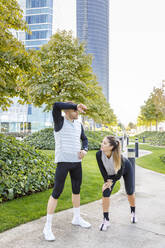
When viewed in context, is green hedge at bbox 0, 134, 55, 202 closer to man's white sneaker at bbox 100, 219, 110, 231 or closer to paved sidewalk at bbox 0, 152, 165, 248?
paved sidewalk at bbox 0, 152, 165, 248

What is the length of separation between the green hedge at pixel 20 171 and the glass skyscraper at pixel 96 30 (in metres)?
146

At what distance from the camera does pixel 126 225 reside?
12.0 feet

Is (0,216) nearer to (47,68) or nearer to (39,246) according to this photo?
(39,246)

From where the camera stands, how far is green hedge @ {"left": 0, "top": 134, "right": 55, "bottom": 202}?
474cm

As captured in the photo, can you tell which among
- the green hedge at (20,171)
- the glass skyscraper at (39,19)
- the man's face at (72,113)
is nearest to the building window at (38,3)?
the glass skyscraper at (39,19)

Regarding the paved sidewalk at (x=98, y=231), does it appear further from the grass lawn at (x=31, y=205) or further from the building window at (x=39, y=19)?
the building window at (x=39, y=19)

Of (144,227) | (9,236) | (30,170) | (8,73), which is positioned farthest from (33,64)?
(144,227)

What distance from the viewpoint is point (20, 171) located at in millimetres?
5172

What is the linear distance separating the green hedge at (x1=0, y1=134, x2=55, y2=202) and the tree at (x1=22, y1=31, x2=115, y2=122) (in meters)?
9.24

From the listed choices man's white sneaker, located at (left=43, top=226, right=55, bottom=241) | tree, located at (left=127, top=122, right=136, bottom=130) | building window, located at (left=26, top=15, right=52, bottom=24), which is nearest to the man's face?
man's white sneaker, located at (left=43, top=226, right=55, bottom=241)

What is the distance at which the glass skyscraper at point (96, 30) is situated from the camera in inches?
5837

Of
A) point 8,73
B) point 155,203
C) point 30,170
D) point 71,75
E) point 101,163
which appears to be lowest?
point 155,203

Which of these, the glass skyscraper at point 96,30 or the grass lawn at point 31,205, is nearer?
the grass lawn at point 31,205

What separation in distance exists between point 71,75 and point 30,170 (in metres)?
10.8
